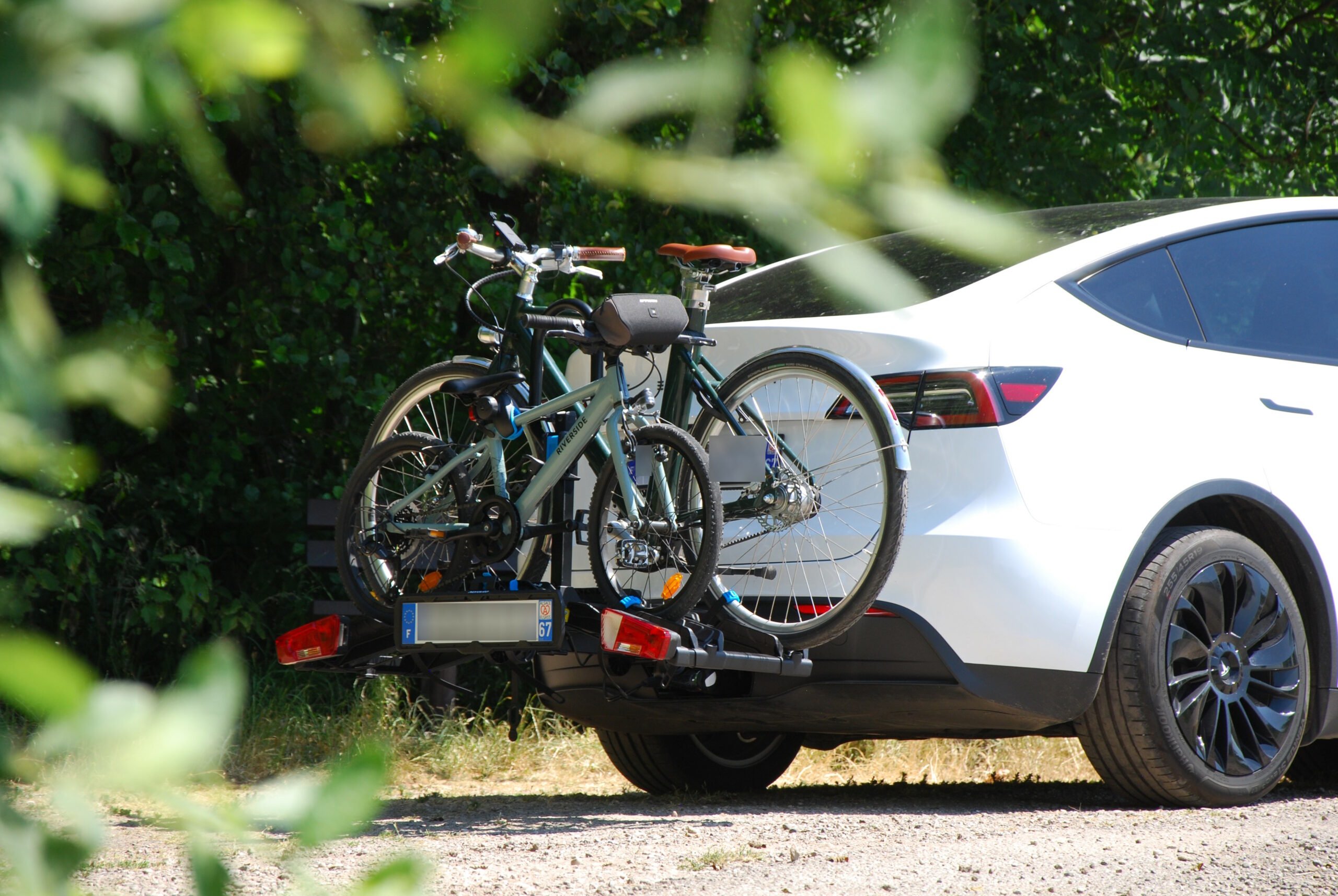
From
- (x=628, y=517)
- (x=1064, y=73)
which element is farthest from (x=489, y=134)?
(x=1064, y=73)

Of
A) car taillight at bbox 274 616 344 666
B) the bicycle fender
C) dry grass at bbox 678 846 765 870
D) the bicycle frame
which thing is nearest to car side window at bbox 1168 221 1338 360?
the bicycle fender

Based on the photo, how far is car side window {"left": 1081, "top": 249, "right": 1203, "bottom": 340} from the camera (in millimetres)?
3994

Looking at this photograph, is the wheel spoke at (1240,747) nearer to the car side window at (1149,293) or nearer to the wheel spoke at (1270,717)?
the wheel spoke at (1270,717)

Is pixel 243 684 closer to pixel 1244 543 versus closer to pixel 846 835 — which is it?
pixel 846 835

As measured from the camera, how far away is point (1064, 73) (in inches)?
319

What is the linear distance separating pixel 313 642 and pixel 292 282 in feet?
9.88

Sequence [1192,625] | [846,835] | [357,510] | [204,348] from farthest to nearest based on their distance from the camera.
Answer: [204,348] < [357,510] < [1192,625] < [846,835]

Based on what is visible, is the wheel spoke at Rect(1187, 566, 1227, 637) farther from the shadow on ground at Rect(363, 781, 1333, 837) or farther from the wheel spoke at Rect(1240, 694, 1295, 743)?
the shadow on ground at Rect(363, 781, 1333, 837)

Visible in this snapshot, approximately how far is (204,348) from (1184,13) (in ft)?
18.5

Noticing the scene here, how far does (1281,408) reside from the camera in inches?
166

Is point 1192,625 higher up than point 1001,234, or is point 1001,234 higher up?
point 1001,234

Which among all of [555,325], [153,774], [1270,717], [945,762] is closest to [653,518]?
[555,325]

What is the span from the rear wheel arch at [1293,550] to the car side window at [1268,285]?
457 mm

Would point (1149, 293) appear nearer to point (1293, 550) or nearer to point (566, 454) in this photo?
point (1293, 550)
